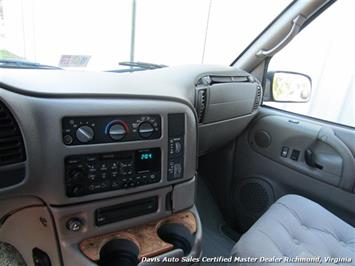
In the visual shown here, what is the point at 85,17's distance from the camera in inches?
68.0

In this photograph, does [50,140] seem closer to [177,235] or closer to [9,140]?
[9,140]

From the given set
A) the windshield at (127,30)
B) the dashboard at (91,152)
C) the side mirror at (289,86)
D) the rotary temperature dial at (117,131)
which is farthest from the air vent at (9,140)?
the side mirror at (289,86)

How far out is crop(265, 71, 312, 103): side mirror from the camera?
1.79m

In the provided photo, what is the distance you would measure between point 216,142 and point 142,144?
79 cm

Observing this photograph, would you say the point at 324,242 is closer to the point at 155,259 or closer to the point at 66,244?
the point at 155,259

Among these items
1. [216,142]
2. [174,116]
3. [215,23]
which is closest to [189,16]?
[215,23]

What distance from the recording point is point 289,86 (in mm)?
1834

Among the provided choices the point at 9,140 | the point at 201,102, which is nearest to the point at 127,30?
the point at 201,102

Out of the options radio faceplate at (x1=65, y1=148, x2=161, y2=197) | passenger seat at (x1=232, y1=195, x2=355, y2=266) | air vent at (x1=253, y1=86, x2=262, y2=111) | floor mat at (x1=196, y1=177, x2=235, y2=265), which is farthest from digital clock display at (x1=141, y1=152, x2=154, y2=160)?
floor mat at (x1=196, y1=177, x2=235, y2=265)

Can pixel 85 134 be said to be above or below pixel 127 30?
below

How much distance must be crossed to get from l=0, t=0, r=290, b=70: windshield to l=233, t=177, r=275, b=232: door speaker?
731 mm

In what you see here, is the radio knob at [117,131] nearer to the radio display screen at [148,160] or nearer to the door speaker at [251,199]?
Answer: the radio display screen at [148,160]

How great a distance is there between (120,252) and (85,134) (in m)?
0.38

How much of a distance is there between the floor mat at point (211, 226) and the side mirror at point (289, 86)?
0.73 meters
